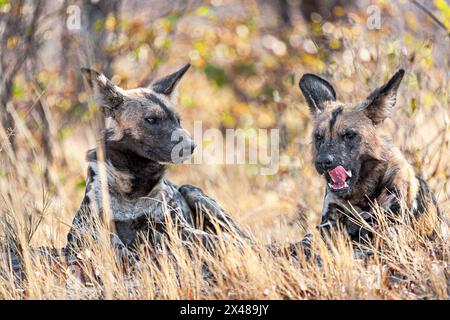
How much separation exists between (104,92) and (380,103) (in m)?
1.87

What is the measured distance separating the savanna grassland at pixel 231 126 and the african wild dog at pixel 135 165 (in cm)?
20

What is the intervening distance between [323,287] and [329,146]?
4.69 feet

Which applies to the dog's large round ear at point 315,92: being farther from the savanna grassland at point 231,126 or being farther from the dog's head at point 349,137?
the savanna grassland at point 231,126

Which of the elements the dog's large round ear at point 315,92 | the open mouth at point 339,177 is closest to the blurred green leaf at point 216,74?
the dog's large round ear at point 315,92

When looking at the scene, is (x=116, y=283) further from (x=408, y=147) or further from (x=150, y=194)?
(x=408, y=147)

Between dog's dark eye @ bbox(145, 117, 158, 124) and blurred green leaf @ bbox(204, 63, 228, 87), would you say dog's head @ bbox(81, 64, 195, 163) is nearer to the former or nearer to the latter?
dog's dark eye @ bbox(145, 117, 158, 124)

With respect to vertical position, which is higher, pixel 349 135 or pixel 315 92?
pixel 315 92

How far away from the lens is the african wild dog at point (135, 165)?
19.7 ft

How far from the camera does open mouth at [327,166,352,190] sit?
5996 mm

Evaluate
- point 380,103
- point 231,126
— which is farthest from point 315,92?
point 231,126

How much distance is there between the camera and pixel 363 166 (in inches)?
244

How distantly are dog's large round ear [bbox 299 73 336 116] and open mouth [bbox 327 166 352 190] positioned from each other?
2.54 ft

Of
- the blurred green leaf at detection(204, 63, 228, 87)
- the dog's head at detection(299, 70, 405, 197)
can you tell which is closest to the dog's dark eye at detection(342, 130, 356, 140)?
the dog's head at detection(299, 70, 405, 197)

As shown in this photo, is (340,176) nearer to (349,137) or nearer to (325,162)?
(325,162)
